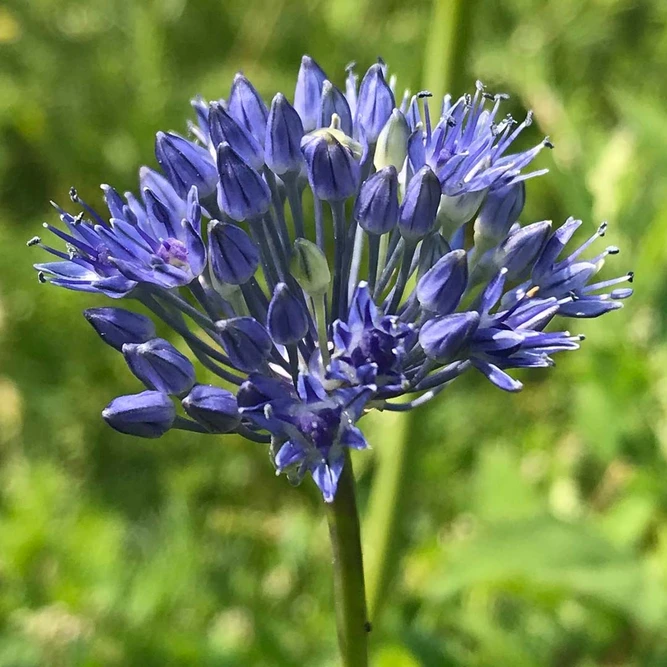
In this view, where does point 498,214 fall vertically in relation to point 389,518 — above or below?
above

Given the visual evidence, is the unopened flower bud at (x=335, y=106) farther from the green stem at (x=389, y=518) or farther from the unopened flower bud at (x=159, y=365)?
the green stem at (x=389, y=518)

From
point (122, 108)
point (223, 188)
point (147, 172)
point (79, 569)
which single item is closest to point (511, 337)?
point (223, 188)

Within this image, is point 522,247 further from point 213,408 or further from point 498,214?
point 213,408

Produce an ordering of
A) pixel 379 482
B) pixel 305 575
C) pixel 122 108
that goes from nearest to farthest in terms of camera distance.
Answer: pixel 379 482
pixel 305 575
pixel 122 108

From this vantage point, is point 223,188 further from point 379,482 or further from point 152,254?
point 379,482

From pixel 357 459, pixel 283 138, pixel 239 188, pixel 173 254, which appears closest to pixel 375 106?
pixel 283 138

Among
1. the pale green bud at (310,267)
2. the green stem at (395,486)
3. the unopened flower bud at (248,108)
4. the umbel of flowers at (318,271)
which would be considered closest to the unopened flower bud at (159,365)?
the umbel of flowers at (318,271)
